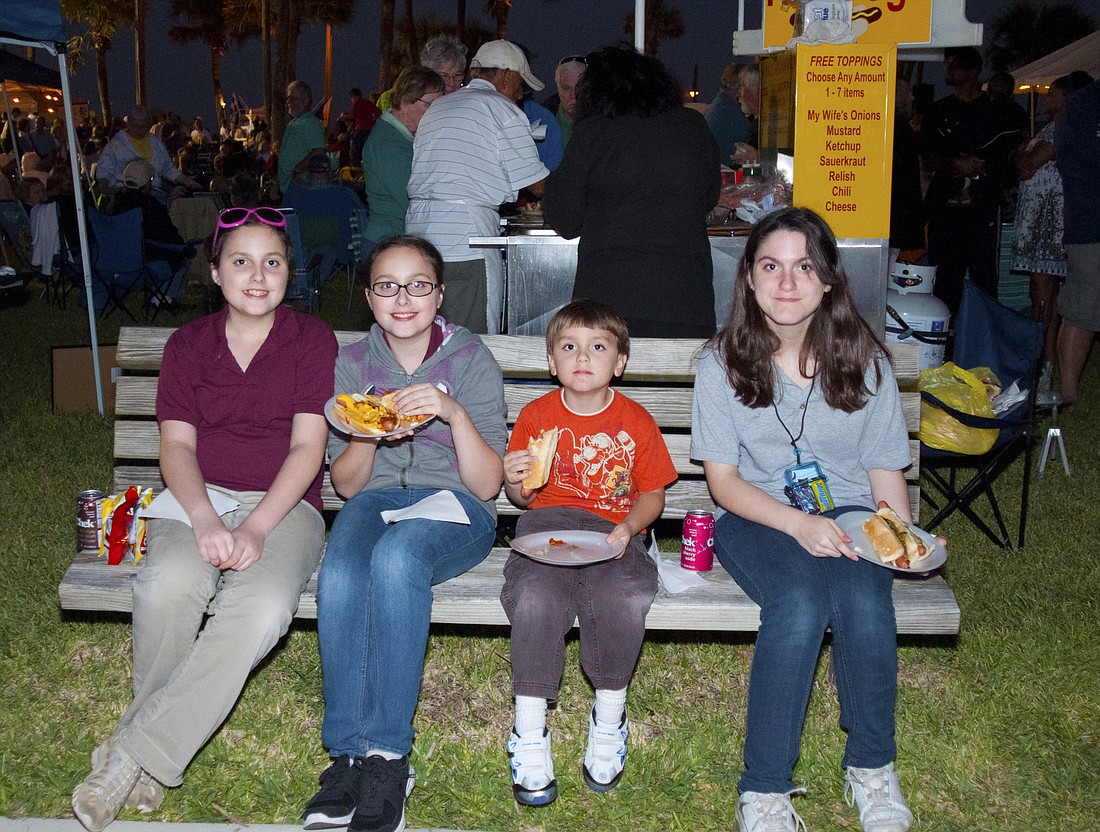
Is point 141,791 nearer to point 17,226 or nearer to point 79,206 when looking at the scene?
point 79,206

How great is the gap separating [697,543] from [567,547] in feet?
1.52

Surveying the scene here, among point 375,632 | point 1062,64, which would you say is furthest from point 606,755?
point 1062,64

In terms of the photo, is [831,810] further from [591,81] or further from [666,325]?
[591,81]

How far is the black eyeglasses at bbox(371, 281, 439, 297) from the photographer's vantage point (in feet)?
11.0

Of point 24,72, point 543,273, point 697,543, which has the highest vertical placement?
point 24,72

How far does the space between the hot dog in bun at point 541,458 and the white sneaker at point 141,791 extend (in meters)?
1.34

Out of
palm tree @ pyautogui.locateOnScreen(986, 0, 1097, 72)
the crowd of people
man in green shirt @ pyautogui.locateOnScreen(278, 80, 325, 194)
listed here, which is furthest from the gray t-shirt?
palm tree @ pyautogui.locateOnScreen(986, 0, 1097, 72)

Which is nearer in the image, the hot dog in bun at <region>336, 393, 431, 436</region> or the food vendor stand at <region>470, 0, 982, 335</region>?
the hot dog in bun at <region>336, 393, 431, 436</region>

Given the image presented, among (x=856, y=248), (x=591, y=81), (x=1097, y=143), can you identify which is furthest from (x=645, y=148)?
(x=1097, y=143)

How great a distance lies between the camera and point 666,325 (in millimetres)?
4547

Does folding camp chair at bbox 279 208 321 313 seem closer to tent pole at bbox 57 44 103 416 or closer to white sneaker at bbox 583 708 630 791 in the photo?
tent pole at bbox 57 44 103 416

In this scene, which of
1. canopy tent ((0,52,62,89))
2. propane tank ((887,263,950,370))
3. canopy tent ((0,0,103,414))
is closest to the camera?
propane tank ((887,263,950,370))

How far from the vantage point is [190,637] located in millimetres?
3049

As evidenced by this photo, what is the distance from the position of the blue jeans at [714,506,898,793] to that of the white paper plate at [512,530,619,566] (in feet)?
1.58
